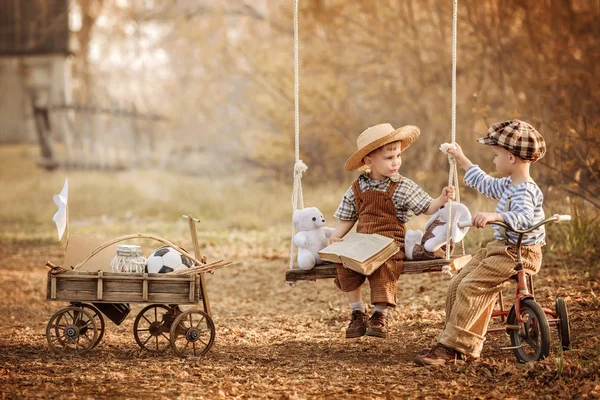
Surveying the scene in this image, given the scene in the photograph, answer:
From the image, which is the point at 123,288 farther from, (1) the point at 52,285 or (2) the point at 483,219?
(2) the point at 483,219

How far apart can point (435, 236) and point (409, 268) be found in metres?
0.24

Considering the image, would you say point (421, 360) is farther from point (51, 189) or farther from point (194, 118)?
point (194, 118)

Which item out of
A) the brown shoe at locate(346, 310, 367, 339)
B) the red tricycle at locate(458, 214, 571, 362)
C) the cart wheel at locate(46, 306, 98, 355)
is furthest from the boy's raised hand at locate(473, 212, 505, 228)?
the cart wheel at locate(46, 306, 98, 355)

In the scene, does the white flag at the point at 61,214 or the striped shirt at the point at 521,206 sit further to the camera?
the white flag at the point at 61,214

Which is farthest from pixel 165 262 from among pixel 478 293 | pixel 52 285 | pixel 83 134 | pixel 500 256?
pixel 83 134

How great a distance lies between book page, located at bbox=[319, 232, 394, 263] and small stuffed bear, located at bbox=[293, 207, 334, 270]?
151 millimetres

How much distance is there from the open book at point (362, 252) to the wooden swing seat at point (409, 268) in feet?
0.26

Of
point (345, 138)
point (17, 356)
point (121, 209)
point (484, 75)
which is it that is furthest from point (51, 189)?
point (17, 356)

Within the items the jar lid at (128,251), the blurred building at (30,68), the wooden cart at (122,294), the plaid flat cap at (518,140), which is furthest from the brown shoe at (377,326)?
the blurred building at (30,68)

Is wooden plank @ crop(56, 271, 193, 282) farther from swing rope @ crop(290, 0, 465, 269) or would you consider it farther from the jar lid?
swing rope @ crop(290, 0, 465, 269)

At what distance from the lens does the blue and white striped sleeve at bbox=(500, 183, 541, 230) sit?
14.7 ft

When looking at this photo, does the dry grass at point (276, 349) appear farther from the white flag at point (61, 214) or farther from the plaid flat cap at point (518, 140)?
the plaid flat cap at point (518, 140)

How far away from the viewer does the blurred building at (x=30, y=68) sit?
18.8 meters

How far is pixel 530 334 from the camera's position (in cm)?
456
